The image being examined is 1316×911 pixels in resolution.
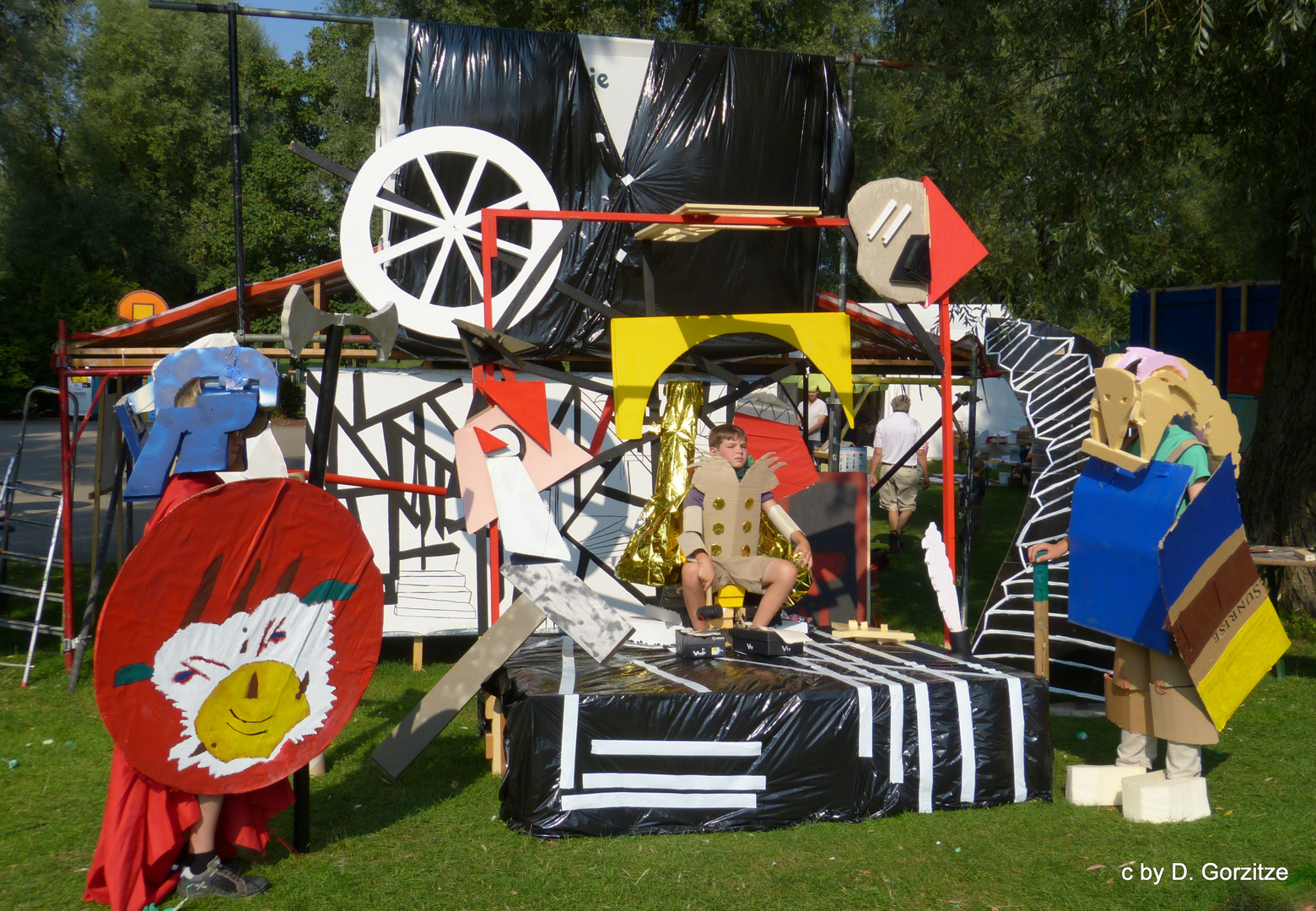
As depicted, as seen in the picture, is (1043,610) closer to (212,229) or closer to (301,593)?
(301,593)

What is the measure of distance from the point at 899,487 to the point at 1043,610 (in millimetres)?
6351

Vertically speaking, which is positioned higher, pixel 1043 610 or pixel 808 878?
pixel 1043 610

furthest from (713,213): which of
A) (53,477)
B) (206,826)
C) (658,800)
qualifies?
(53,477)

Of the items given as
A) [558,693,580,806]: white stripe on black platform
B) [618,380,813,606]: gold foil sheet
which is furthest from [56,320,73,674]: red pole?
[558,693,580,806]: white stripe on black platform

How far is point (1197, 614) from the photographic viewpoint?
4129 millimetres

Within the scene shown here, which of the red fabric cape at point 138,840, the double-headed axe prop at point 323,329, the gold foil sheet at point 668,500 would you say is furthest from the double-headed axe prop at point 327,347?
the gold foil sheet at point 668,500

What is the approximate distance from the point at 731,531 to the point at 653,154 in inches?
129

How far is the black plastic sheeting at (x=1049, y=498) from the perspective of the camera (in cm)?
590

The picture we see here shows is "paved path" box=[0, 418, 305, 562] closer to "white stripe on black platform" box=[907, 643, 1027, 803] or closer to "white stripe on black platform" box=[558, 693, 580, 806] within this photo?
"white stripe on black platform" box=[558, 693, 580, 806]

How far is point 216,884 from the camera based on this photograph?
3.51 metres

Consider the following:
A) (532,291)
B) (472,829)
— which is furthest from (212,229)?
(472,829)

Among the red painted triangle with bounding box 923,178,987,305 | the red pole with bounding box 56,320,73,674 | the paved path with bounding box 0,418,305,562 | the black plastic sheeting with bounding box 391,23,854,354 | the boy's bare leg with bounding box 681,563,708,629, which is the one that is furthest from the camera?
the paved path with bounding box 0,418,305,562

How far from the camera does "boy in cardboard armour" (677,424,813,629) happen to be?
221 inches

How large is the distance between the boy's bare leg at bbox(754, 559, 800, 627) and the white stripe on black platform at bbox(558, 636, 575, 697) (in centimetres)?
101
